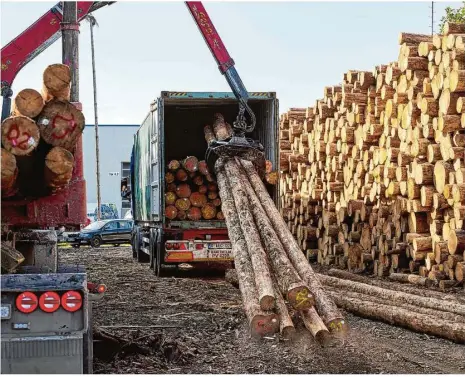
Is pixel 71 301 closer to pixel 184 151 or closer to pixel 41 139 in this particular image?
pixel 41 139

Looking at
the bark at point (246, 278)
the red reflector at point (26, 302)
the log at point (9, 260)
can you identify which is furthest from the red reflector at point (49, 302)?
the bark at point (246, 278)

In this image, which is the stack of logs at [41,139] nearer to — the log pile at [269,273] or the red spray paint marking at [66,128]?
the red spray paint marking at [66,128]

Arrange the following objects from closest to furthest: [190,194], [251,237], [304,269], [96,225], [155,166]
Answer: [304,269] → [251,237] → [190,194] → [155,166] → [96,225]

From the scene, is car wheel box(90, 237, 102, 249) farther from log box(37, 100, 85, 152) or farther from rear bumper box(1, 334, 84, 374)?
rear bumper box(1, 334, 84, 374)

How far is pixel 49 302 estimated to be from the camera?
221 inches

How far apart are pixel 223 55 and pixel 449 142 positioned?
154 inches

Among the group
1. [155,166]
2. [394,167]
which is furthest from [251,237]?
[155,166]

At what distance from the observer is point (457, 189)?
1291cm

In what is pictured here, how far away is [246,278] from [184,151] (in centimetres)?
819

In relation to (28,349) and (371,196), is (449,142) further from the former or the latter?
(28,349)

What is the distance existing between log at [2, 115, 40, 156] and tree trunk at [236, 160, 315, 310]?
337 centimetres

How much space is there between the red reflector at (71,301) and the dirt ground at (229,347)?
1519 mm

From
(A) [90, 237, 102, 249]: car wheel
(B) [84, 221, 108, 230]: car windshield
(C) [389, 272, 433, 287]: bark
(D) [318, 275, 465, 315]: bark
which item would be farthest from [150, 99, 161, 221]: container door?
(B) [84, 221, 108, 230]: car windshield

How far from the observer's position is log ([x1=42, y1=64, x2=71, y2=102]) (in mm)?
6543
